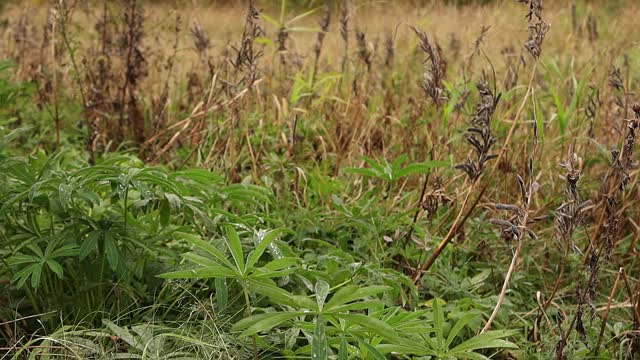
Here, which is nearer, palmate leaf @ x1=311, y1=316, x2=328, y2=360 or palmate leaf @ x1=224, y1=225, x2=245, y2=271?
palmate leaf @ x1=311, y1=316, x2=328, y2=360

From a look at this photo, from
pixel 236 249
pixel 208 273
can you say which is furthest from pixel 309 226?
pixel 208 273

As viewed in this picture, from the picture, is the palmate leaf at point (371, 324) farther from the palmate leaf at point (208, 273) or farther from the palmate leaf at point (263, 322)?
the palmate leaf at point (208, 273)

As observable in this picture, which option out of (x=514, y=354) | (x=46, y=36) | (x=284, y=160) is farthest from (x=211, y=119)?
(x=514, y=354)

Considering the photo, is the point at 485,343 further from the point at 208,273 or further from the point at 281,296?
the point at 208,273

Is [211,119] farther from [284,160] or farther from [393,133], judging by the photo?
[393,133]

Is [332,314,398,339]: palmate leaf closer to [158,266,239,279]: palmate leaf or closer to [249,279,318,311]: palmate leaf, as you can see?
[249,279,318,311]: palmate leaf

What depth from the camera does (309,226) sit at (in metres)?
2.29

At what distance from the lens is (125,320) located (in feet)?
5.82

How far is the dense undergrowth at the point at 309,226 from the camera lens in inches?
63.3

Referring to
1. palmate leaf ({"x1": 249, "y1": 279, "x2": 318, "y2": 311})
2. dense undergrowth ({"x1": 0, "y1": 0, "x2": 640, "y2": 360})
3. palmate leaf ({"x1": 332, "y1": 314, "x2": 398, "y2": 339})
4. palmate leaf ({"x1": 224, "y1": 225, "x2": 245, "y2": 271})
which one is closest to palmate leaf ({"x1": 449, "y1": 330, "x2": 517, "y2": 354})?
dense undergrowth ({"x1": 0, "y1": 0, "x2": 640, "y2": 360})

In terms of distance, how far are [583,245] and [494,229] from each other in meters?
0.33

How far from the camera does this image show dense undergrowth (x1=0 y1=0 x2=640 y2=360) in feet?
→ 5.28

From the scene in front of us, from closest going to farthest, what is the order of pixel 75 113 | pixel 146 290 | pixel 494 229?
pixel 146 290, pixel 494 229, pixel 75 113

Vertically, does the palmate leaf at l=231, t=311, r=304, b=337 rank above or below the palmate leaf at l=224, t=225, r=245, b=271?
below
